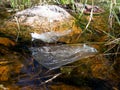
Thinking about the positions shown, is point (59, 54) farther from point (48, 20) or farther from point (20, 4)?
point (20, 4)

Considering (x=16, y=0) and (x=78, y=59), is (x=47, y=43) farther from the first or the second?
(x=16, y=0)

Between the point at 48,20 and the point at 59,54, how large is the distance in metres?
0.63

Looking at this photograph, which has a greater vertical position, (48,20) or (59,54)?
(48,20)

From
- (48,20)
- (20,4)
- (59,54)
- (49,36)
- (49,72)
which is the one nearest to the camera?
(49,72)

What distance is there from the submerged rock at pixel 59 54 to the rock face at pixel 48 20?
27 centimetres

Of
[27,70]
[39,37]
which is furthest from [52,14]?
[27,70]

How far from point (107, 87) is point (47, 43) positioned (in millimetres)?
609

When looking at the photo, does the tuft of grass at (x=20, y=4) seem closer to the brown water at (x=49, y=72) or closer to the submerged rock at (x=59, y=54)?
the brown water at (x=49, y=72)

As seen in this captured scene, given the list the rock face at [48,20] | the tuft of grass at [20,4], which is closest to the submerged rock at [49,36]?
the rock face at [48,20]

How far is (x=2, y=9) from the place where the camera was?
2.51 m

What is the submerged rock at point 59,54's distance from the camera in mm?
1527

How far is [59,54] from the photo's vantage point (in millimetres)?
1627

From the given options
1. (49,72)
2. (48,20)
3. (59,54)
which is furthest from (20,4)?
(49,72)

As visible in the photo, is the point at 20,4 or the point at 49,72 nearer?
the point at 49,72
